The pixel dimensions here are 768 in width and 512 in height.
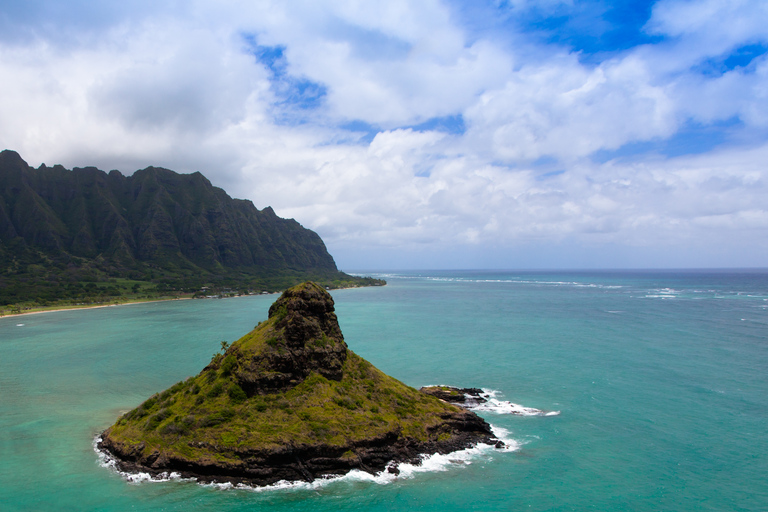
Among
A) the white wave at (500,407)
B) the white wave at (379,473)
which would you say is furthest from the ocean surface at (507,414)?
the white wave at (500,407)

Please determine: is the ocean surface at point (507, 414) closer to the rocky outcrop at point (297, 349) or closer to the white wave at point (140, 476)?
the white wave at point (140, 476)

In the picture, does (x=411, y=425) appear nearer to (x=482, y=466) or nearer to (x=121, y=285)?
(x=482, y=466)

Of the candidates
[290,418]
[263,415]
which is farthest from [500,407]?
[263,415]

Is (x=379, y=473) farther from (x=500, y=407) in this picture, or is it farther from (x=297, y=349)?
(x=500, y=407)

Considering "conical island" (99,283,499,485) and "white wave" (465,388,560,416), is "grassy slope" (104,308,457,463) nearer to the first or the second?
"conical island" (99,283,499,485)

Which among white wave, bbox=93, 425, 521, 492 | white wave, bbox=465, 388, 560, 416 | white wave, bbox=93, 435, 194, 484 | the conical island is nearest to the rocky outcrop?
the conical island

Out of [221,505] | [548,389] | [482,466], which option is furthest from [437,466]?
[548,389]
